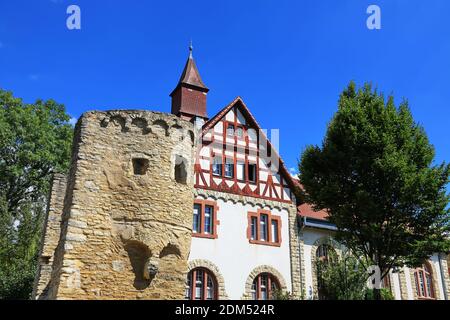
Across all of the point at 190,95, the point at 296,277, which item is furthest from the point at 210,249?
the point at 190,95

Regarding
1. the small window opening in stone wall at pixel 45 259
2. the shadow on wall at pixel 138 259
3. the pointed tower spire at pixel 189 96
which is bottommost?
the shadow on wall at pixel 138 259

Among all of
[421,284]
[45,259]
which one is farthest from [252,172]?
[421,284]

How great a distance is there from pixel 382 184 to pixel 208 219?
831 cm

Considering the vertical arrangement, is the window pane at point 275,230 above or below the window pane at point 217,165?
below

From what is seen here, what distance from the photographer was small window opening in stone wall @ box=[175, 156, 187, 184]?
450 inches

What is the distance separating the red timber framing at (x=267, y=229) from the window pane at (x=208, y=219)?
1.84m

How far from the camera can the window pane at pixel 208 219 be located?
1973 centimetres

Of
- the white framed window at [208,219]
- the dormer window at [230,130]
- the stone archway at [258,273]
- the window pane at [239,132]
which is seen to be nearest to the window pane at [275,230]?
the stone archway at [258,273]

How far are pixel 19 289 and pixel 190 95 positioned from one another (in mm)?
14511

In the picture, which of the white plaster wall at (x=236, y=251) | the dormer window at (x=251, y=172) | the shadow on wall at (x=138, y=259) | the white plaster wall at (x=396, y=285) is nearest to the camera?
the shadow on wall at (x=138, y=259)

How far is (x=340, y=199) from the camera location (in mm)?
14914

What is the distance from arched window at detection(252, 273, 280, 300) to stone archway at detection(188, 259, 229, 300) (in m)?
1.64

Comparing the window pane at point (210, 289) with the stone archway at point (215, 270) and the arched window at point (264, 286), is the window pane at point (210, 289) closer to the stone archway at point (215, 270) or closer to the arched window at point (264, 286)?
the stone archway at point (215, 270)

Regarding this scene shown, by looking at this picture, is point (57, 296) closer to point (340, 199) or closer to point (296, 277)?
point (340, 199)
